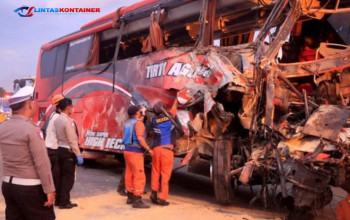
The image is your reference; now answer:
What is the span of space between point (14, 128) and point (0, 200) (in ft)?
9.81

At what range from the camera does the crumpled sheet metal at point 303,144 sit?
4422 millimetres

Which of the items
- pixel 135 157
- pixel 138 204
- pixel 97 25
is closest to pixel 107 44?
pixel 97 25

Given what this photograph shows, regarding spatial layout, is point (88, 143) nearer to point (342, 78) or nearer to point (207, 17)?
point (207, 17)

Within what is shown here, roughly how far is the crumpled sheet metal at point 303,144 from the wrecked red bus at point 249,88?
12 mm

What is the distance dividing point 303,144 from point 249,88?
99cm

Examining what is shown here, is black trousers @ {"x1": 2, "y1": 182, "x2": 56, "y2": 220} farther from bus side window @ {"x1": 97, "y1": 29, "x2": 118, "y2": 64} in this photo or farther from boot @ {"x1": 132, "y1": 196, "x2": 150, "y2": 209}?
bus side window @ {"x1": 97, "y1": 29, "x2": 118, "y2": 64}

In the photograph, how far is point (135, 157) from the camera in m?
5.54

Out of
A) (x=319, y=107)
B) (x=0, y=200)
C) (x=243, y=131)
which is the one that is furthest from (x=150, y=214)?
(x=319, y=107)

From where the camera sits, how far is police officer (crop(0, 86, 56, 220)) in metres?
2.89

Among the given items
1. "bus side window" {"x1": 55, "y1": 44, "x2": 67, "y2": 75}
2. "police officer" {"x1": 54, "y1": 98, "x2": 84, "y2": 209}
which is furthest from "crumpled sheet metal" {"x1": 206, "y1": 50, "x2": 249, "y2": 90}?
"bus side window" {"x1": 55, "y1": 44, "x2": 67, "y2": 75}

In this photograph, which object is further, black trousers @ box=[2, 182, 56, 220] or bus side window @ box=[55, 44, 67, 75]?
bus side window @ box=[55, 44, 67, 75]

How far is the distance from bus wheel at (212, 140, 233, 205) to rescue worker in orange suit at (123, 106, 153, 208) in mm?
961

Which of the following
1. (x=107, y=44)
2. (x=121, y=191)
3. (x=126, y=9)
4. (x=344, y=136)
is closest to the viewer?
(x=344, y=136)

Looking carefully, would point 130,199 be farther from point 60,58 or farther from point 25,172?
point 60,58
